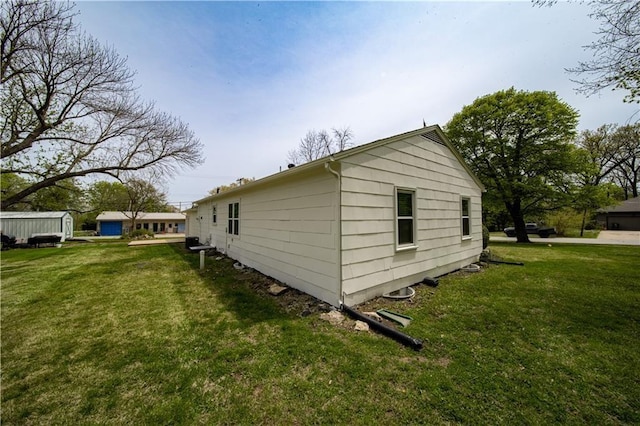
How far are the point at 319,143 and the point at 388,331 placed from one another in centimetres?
2293

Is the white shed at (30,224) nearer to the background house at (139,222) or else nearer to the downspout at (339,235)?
the background house at (139,222)

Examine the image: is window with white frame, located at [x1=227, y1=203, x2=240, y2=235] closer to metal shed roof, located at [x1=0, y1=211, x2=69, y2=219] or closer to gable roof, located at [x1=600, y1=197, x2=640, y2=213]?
metal shed roof, located at [x1=0, y1=211, x2=69, y2=219]

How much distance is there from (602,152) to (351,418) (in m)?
38.3

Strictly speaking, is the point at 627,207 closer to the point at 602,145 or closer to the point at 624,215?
the point at 624,215

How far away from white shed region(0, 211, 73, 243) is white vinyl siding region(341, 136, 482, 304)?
27.6 m

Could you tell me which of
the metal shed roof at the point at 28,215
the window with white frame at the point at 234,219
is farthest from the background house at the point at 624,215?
the metal shed roof at the point at 28,215

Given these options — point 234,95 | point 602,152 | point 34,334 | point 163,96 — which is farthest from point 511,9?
point 602,152

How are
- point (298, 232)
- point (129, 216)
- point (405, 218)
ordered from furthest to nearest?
point (129, 216)
point (405, 218)
point (298, 232)

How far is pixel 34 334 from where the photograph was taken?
12.3 feet

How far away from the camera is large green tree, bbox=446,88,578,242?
1460 centimetres

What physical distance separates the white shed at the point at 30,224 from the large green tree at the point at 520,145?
33551 millimetres

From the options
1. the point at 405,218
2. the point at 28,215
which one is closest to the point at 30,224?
the point at 28,215

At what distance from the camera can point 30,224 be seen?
1958 cm

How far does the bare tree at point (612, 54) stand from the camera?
449cm
